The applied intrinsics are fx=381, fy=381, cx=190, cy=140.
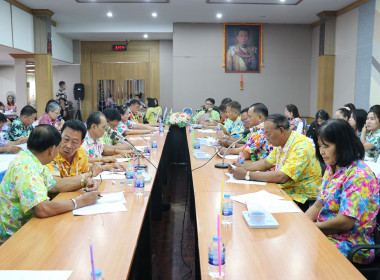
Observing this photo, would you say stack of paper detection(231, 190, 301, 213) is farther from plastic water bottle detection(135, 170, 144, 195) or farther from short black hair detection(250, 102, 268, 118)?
short black hair detection(250, 102, 268, 118)

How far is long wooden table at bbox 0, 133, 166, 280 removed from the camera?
5.03 feet

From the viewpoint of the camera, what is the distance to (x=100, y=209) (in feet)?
7.31

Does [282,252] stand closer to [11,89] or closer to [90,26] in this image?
[90,26]

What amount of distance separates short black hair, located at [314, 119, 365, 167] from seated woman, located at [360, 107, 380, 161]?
263cm

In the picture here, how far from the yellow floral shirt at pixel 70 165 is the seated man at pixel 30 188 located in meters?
0.63

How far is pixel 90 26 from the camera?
9781 mm

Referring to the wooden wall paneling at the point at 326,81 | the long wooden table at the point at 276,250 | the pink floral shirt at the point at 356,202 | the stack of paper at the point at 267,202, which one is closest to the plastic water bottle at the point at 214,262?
the long wooden table at the point at 276,250

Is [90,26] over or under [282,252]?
over

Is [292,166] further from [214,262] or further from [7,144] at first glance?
[7,144]

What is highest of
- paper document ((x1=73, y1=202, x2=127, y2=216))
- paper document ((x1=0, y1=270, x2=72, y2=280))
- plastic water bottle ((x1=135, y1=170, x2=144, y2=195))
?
plastic water bottle ((x1=135, y1=170, x2=144, y2=195))

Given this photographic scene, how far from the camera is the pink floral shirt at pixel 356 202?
1.92 meters

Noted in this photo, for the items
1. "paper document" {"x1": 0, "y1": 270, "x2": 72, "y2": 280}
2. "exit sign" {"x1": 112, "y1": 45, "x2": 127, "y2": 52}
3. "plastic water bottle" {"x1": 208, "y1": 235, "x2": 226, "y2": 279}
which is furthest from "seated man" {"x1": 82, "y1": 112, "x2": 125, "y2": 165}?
"exit sign" {"x1": 112, "y1": 45, "x2": 127, "y2": 52}

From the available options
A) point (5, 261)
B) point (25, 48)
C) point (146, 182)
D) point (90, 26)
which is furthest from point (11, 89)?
point (5, 261)

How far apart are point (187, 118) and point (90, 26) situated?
14.6 ft
